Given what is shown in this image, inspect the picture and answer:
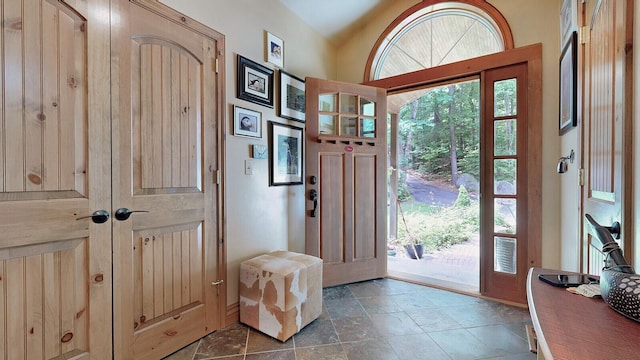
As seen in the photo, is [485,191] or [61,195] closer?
[61,195]

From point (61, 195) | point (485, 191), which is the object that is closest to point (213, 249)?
point (61, 195)

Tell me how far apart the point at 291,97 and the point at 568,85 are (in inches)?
81.0

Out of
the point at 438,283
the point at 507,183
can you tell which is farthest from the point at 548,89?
the point at 438,283

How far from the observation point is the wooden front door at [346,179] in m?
2.58

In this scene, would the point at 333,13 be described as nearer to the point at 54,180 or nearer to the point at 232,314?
the point at 54,180

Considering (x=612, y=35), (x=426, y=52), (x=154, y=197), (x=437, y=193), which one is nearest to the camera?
(x=612, y=35)

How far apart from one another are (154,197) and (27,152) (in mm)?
557

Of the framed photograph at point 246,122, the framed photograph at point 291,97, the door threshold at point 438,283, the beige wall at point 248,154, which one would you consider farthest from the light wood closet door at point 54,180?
the door threshold at point 438,283

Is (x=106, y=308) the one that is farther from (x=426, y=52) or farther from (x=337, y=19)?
(x=426, y=52)

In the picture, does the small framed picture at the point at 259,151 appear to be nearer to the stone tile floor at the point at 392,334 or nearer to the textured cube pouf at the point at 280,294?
the textured cube pouf at the point at 280,294

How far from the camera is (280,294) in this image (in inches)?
70.6

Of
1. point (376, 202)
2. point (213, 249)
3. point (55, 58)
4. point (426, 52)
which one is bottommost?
point (213, 249)

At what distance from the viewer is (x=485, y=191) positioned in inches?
94.3

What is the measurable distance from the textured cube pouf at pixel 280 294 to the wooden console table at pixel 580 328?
1.35m
